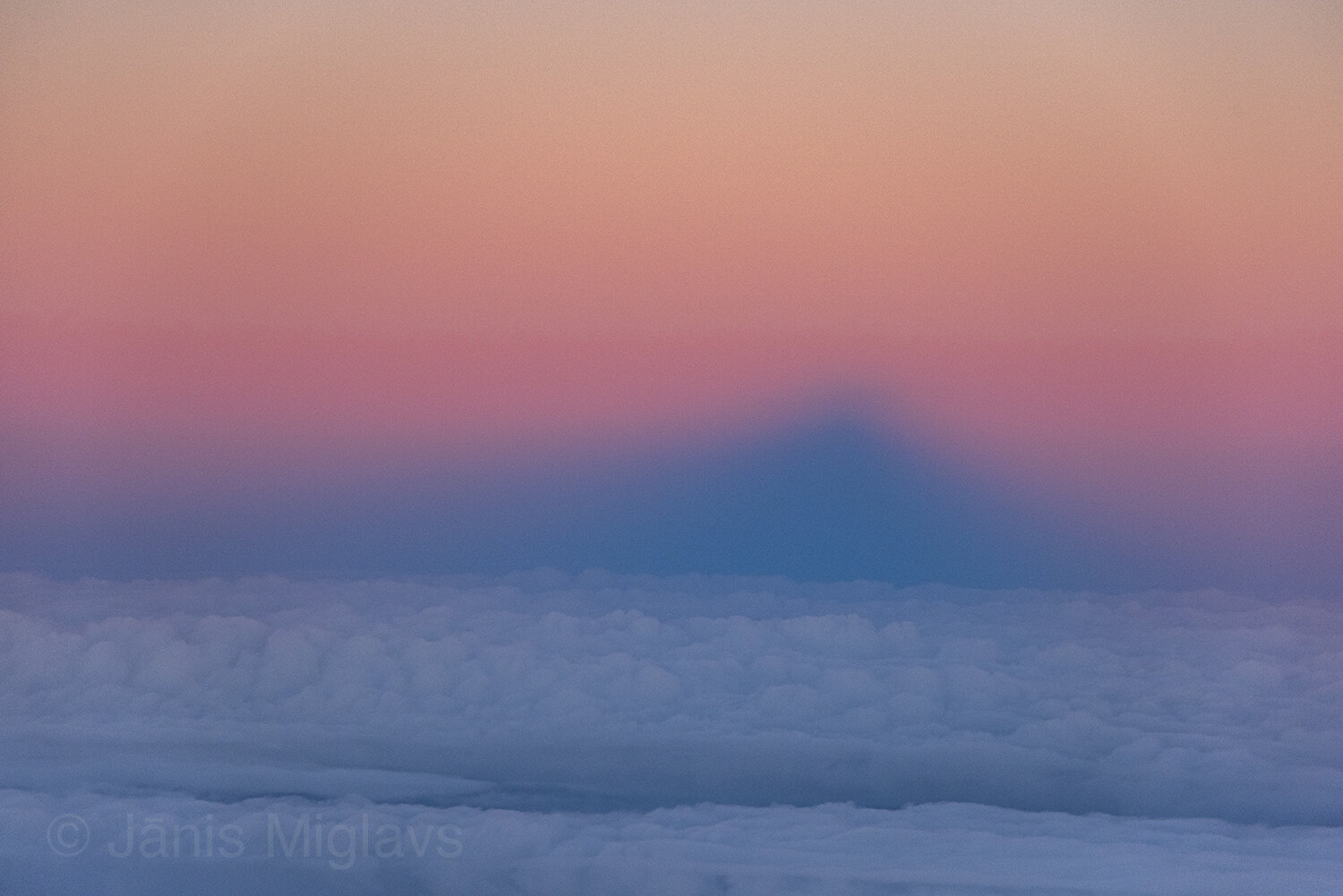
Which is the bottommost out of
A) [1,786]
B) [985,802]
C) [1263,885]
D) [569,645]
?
[1263,885]

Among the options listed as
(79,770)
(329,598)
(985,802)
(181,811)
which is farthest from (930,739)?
(79,770)

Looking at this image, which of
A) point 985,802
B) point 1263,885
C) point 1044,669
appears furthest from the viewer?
point 1044,669

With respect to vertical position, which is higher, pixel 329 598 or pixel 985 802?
pixel 329 598

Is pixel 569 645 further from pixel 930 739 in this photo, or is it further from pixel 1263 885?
pixel 1263 885

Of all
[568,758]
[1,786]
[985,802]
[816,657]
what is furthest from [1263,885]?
[1,786]

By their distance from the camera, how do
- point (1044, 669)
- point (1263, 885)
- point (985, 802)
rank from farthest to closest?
point (1044, 669) → point (985, 802) → point (1263, 885)

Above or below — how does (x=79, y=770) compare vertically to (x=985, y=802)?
above

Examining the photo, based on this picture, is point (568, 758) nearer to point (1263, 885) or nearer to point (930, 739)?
point (930, 739)

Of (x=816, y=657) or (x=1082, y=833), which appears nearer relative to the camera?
(x=1082, y=833)

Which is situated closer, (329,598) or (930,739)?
(930,739)
